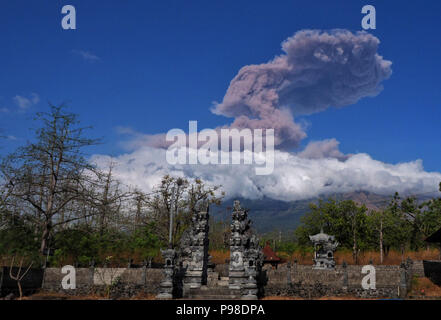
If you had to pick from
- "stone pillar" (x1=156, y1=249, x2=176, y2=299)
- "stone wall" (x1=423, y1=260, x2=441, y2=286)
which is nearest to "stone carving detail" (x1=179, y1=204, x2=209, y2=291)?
"stone pillar" (x1=156, y1=249, x2=176, y2=299)

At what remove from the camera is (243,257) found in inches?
835

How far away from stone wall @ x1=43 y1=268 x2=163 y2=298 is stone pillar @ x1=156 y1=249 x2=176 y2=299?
1.32 meters

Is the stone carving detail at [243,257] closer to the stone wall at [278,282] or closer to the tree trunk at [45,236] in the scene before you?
the stone wall at [278,282]

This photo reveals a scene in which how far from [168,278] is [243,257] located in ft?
14.7

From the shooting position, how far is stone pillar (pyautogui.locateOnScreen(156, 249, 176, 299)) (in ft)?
66.2

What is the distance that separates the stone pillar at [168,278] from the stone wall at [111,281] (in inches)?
52.1

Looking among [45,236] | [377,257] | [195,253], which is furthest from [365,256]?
[45,236]

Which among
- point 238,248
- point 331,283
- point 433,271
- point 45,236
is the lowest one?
point 433,271

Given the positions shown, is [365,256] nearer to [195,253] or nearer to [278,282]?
[278,282]

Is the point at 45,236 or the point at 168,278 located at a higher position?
the point at 45,236

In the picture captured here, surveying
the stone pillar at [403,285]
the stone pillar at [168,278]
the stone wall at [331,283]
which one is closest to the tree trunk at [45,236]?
the stone pillar at [168,278]
